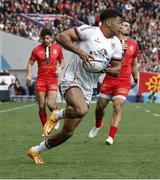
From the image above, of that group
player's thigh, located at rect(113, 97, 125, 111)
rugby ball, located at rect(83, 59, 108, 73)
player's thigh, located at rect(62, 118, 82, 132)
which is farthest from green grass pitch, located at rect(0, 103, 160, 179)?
rugby ball, located at rect(83, 59, 108, 73)

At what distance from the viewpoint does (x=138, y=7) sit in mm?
53719

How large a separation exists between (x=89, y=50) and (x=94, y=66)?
272 millimetres

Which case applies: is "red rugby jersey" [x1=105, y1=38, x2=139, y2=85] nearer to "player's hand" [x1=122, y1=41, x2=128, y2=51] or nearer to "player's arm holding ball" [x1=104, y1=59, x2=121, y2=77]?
"player's hand" [x1=122, y1=41, x2=128, y2=51]

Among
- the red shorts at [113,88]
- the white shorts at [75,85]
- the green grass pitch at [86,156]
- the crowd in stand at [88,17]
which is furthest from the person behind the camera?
the crowd in stand at [88,17]

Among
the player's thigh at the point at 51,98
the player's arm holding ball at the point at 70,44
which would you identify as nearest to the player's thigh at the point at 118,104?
the player's thigh at the point at 51,98

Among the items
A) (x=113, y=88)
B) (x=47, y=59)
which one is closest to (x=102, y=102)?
(x=113, y=88)

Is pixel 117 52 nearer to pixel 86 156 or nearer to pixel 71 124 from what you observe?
pixel 71 124

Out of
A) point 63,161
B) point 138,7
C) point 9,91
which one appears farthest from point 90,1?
point 63,161

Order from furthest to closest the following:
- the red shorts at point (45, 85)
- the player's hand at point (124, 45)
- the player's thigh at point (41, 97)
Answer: the red shorts at point (45, 85)
the player's thigh at point (41, 97)
the player's hand at point (124, 45)

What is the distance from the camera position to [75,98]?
437 inches

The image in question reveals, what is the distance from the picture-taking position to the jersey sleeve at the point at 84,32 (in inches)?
435

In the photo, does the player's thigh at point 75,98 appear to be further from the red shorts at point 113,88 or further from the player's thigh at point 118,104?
the red shorts at point 113,88

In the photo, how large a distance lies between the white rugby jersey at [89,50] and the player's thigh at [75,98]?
5.1 inches

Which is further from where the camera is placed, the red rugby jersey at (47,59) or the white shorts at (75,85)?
the red rugby jersey at (47,59)
